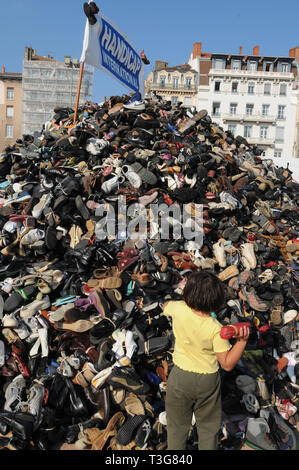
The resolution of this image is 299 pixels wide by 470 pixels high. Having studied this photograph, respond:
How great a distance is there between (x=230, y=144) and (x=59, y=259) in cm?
549

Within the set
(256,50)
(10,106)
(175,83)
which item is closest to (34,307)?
(175,83)

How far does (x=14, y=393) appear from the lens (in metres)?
3.45

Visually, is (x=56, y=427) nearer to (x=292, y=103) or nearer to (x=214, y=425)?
(x=214, y=425)

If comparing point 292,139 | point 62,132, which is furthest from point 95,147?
point 292,139

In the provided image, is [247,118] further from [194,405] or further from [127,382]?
[194,405]

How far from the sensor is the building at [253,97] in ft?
134

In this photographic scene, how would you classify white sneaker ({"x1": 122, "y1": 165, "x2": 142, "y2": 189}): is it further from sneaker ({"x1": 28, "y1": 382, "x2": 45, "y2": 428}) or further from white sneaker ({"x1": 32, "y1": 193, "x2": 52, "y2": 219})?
sneaker ({"x1": 28, "y1": 382, "x2": 45, "y2": 428})

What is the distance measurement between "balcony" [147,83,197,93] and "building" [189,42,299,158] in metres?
1.00

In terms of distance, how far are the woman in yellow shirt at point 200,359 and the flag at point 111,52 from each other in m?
5.74

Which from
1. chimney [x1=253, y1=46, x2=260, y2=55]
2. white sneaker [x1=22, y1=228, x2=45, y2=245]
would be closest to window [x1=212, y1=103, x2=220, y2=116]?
chimney [x1=253, y1=46, x2=260, y2=55]

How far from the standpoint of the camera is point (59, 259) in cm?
454

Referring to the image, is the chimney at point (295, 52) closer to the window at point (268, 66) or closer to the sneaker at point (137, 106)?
the window at point (268, 66)

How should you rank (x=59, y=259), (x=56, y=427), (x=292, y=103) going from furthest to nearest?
(x=292, y=103), (x=59, y=259), (x=56, y=427)

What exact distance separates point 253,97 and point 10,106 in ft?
103
